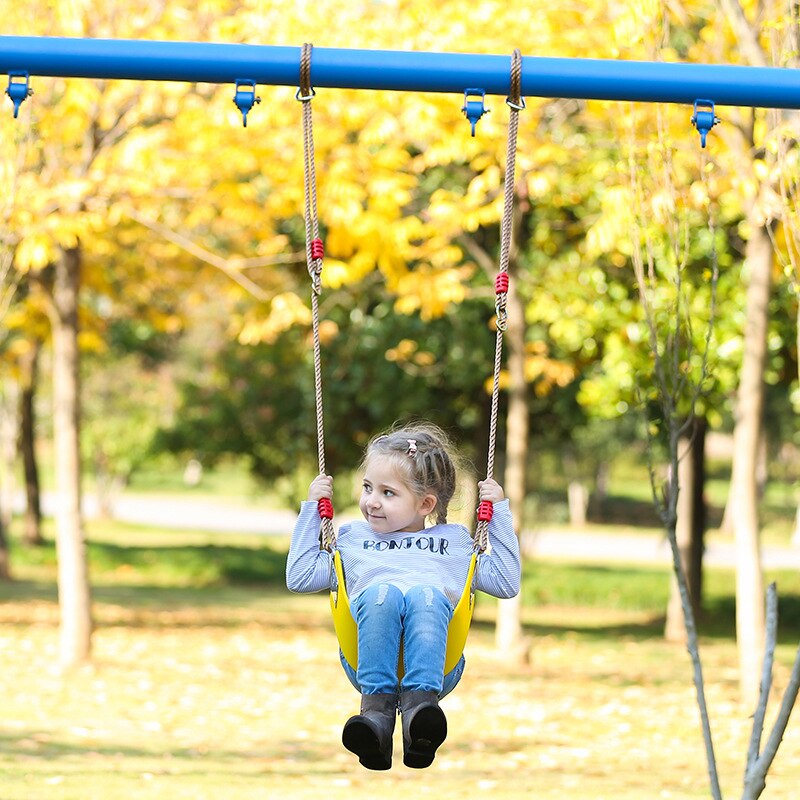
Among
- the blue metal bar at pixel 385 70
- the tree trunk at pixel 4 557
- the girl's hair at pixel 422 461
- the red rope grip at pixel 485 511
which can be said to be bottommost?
the tree trunk at pixel 4 557

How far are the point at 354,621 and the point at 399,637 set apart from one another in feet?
0.46

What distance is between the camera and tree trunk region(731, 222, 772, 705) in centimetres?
892

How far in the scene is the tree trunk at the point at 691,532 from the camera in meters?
14.3

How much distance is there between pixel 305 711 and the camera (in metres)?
9.21

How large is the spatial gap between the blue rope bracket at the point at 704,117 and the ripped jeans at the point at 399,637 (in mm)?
1743

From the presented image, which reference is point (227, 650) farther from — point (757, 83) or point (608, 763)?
point (757, 83)

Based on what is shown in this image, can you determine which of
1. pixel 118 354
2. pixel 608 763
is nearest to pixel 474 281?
pixel 608 763

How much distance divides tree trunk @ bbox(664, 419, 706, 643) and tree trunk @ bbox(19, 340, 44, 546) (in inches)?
306

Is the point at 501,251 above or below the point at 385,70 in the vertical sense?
below

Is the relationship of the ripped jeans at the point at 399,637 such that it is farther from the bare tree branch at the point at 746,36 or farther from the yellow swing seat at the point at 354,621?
the bare tree branch at the point at 746,36

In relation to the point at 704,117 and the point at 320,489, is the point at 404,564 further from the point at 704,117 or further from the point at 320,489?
the point at 704,117

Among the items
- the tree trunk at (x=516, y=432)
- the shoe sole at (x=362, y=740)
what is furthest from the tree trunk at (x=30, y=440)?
Result: the shoe sole at (x=362, y=740)

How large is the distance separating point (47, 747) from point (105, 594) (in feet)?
31.6

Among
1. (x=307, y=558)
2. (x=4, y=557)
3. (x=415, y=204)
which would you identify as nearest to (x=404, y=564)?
(x=307, y=558)
